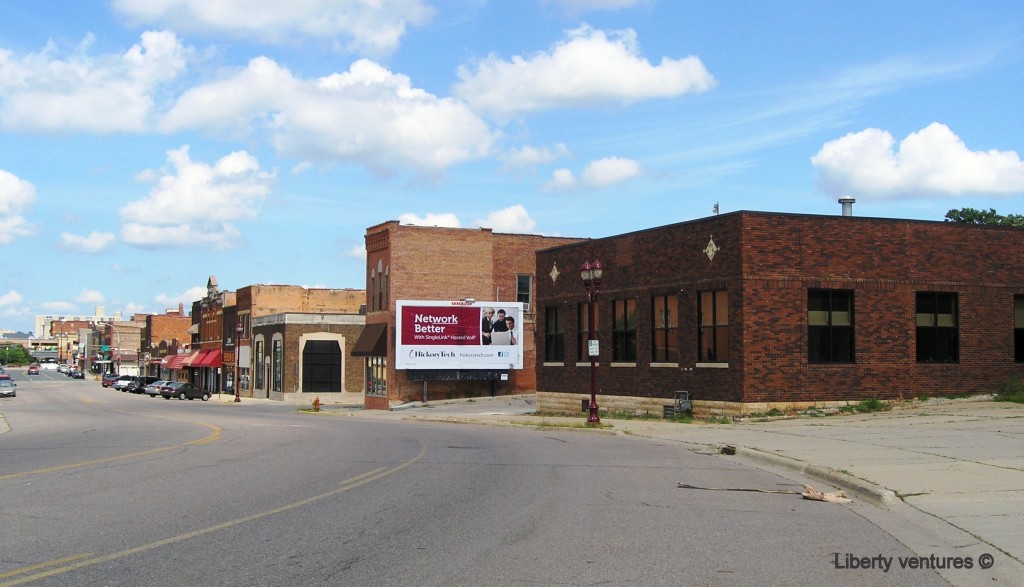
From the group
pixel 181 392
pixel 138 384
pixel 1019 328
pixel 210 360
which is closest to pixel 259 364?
pixel 181 392

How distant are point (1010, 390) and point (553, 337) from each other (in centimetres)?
1683

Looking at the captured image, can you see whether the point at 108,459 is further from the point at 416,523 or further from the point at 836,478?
the point at 836,478

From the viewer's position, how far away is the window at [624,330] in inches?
1355

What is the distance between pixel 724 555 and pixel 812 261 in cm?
2151

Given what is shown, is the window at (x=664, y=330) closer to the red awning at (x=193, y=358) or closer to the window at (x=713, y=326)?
the window at (x=713, y=326)

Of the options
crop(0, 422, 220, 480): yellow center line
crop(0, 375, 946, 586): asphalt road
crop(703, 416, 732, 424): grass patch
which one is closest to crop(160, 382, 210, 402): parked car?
crop(0, 422, 220, 480): yellow center line

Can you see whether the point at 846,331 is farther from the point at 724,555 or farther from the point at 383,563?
the point at 383,563

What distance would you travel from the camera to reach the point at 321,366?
2854 inches

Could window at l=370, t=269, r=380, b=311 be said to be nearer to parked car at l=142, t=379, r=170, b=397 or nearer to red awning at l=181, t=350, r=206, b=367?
parked car at l=142, t=379, r=170, b=397

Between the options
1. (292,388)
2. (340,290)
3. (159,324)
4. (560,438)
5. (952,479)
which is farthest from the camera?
(159,324)

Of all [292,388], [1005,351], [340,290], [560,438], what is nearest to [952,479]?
[560,438]

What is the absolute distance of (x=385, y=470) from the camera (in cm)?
1616

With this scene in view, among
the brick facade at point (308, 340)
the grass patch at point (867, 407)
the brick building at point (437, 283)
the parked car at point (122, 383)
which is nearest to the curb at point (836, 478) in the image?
the grass patch at point (867, 407)

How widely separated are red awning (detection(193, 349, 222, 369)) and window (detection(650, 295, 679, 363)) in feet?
217
